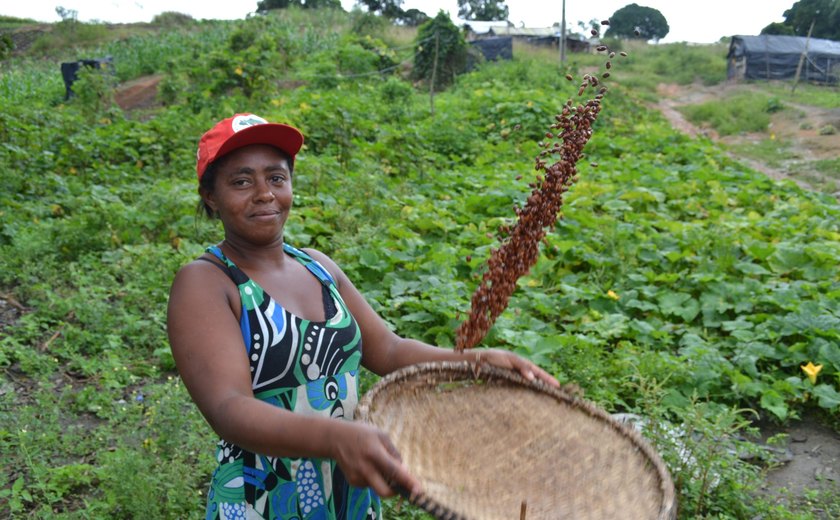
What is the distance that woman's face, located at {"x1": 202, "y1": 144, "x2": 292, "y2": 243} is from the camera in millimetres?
1749

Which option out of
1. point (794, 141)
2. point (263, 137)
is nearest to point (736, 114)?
point (794, 141)

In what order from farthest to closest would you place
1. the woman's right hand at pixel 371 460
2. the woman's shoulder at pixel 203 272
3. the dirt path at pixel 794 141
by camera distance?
the dirt path at pixel 794 141 < the woman's shoulder at pixel 203 272 < the woman's right hand at pixel 371 460

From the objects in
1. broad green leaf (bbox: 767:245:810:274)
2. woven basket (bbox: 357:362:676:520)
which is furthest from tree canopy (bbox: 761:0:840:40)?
woven basket (bbox: 357:362:676:520)

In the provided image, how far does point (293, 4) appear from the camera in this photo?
120 feet

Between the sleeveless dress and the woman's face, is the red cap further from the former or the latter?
the sleeveless dress

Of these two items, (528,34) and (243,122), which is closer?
(243,122)

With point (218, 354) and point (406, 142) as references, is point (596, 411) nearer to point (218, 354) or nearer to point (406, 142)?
point (218, 354)

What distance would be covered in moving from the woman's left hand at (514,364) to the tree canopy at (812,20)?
41.0 metres

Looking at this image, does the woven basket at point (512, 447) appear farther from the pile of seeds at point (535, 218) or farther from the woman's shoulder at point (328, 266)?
the woman's shoulder at point (328, 266)

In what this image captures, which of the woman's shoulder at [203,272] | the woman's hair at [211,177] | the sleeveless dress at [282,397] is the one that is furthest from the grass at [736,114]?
the woman's shoulder at [203,272]

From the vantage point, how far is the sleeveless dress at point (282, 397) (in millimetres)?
1649

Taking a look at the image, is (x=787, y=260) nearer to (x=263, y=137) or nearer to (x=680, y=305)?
(x=680, y=305)

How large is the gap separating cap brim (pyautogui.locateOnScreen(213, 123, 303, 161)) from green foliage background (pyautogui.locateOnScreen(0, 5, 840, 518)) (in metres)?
0.83

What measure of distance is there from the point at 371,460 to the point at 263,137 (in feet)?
2.82
